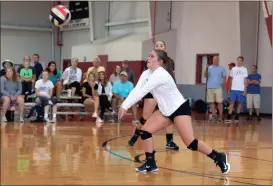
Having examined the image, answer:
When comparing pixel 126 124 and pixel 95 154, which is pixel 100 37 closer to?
pixel 126 124

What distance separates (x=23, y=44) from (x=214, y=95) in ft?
50.2

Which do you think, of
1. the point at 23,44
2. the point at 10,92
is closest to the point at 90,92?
the point at 10,92

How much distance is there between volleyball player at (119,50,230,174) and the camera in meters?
6.01

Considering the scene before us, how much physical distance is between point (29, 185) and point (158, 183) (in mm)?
1380

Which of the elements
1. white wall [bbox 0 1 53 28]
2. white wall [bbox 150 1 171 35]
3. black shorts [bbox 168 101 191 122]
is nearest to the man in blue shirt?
white wall [bbox 150 1 171 35]

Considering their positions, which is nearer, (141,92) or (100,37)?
(141,92)

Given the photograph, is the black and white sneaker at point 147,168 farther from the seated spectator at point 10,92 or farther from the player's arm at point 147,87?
the seated spectator at point 10,92

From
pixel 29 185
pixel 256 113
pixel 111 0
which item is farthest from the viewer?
pixel 111 0

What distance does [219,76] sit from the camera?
49.3ft

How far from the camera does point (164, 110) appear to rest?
20.0ft

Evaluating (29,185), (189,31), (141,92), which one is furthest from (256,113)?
(29,185)

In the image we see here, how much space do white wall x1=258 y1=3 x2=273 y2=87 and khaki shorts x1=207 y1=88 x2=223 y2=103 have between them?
397 centimetres

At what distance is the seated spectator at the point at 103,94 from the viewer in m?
14.1

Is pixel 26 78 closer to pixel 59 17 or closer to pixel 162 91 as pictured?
pixel 59 17
